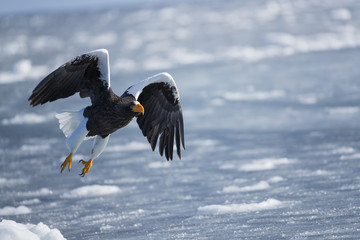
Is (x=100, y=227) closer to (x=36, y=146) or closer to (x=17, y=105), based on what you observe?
(x=36, y=146)

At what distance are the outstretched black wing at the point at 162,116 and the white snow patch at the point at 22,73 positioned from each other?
12.2m

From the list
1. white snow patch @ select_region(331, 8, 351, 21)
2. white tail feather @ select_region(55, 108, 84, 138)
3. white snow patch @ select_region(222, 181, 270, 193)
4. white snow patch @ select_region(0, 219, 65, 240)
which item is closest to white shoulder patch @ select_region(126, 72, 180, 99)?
white tail feather @ select_region(55, 108, 84, 138)

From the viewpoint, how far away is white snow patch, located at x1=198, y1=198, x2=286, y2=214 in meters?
7.21

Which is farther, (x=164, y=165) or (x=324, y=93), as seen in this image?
(x=324, y=93)

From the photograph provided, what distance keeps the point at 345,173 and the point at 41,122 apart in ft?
23.1

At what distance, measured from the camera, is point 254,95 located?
14.7 metres

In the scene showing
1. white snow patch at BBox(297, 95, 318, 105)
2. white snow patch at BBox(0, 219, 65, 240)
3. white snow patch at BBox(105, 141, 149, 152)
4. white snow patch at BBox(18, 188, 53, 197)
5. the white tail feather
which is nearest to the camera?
white snow patch at BBox(0, 219, 65, 240)

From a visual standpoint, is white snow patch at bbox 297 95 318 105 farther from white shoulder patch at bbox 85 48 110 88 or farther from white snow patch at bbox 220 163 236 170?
white shoulder patch at bbox 85 48 110 88

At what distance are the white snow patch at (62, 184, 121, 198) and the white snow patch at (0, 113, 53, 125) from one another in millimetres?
5044

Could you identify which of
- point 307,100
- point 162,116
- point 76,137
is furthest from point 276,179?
point 307,100

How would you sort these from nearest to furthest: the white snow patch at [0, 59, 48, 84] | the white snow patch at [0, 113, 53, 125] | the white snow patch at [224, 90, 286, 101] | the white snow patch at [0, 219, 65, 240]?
the white snow patch at [0, 219, 65, 240] < the white snow patch at [0, 113, 53, 125] < the white snow patch at [224, 90, 286, 101] < the white snow patch at [0, 59, 48, 84]

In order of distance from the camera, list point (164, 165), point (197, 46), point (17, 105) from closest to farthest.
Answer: point (164, 165) < point (17, 105) < point (197, 46)

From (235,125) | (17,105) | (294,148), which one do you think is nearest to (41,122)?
(17,105)

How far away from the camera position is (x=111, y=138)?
11.6 metres
